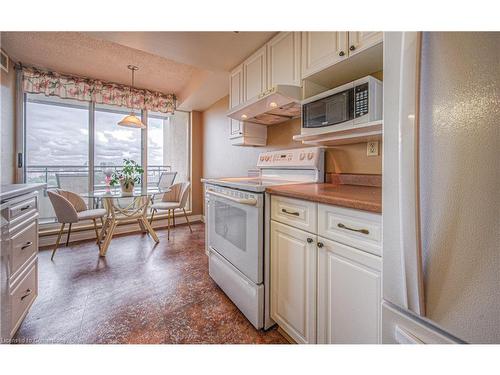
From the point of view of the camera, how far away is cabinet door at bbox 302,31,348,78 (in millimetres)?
1278

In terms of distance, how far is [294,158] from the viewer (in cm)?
186

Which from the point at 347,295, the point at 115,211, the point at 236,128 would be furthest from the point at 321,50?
the point at 115,211

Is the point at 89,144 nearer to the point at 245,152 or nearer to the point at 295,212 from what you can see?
the point at 245,152

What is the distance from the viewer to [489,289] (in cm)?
43

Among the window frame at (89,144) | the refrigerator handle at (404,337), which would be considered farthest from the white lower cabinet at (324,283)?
the window frame at (89,144)

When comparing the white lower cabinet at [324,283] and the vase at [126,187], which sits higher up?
the vase at [126,187]

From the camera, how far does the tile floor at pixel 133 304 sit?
1.29 m

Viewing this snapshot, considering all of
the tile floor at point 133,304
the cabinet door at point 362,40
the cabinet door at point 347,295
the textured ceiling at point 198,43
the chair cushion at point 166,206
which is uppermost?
the textured ceiling at point 198,43

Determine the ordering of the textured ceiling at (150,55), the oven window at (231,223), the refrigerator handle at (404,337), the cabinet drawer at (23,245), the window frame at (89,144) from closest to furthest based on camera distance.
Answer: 1. the refrigerator handle at (404,337)
2. the cabinet drawer at (23,245)
3. the oven window at (231,223)
4. the textured ceiling at (150,55)
5. the window frame at (89,144)

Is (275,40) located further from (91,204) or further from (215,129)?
(91,204)

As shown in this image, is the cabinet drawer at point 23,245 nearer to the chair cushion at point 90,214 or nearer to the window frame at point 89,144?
the chair cushion at point 90,214

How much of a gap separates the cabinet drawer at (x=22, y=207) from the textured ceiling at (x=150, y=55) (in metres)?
1.39

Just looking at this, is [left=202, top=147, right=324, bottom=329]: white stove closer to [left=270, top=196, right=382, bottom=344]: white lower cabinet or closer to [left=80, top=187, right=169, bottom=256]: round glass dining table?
[left=270, top=196, right=382, bottom=344]: white lower cabinet

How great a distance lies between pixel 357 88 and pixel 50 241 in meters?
4.04
